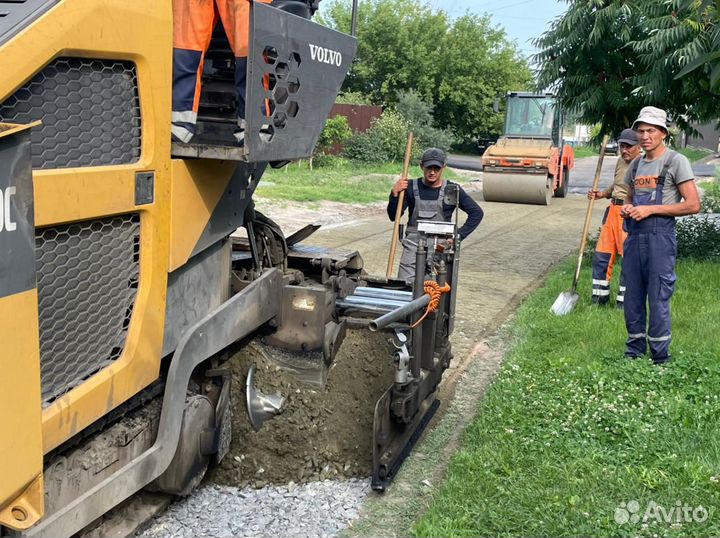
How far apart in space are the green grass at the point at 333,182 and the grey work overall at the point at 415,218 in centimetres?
1072

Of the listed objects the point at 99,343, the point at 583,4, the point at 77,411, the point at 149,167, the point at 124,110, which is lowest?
the point at 77,411

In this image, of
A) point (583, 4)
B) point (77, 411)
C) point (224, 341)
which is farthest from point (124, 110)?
point (583, 4)

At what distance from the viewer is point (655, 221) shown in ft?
18.6

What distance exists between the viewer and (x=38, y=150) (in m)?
2.48

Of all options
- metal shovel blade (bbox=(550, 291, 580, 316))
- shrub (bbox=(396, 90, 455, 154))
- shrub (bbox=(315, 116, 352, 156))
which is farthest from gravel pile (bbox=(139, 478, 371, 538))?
shrub (bbox=(396, 90, 455, 154))

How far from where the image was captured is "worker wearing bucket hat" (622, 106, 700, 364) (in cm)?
562

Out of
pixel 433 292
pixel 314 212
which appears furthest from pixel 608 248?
pixel 314 212

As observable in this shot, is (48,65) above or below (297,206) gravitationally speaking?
above

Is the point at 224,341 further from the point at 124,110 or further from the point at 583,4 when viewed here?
the point at 583,4

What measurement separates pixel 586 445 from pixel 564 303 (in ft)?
12.5

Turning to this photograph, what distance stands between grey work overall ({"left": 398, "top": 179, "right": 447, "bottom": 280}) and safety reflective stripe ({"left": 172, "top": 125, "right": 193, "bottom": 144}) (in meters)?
3.35

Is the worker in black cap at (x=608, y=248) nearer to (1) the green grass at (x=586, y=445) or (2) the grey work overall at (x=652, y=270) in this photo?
(1) the green grass at (x=586, y=445)

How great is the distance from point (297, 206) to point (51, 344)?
1398 cm

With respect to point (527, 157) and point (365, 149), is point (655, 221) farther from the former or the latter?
point (365, 149)
